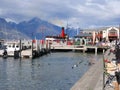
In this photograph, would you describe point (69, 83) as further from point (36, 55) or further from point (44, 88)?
point (36, 55)

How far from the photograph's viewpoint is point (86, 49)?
131m

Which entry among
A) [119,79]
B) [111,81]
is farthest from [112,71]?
[119,79]

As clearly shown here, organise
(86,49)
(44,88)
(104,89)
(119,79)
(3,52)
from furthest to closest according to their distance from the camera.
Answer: (86,49) < (3,52) < (44,88) < (104,89) < (119,79)

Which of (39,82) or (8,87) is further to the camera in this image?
(39,82)

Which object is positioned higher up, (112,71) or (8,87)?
(112,71)

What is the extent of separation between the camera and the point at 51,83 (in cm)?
4650

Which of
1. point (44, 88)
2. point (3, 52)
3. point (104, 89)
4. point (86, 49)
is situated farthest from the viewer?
point (86, 49)

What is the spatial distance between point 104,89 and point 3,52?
242 ft

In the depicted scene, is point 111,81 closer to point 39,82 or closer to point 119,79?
point 119,79

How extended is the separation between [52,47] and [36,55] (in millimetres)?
34090

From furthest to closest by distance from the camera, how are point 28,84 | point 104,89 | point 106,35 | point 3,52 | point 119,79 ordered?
point 106,35 < point 3,52 < point 28,84 < point 104,89 < point 119,79

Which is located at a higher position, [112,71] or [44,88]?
[112,71]

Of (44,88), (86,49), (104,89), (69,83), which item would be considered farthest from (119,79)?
(86,49)

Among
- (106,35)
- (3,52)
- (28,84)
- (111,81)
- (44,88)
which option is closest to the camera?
(111,81)
